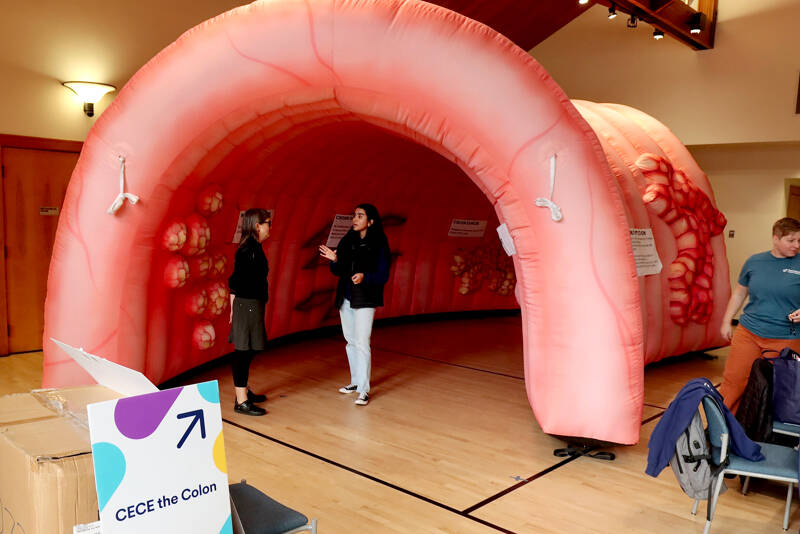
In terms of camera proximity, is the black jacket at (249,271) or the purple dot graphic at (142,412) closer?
the purple dot graphic at (142,412)

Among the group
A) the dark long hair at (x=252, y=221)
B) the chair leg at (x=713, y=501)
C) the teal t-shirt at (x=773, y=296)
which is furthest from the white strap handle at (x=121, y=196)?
the teal t-shirt at (x=773, y=296)

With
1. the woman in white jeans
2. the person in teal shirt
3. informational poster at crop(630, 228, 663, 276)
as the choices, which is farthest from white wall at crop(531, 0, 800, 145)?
the woman in white jeans

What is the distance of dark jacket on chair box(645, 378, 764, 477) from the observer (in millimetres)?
2781

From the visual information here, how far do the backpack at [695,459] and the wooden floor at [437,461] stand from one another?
12.1 inches

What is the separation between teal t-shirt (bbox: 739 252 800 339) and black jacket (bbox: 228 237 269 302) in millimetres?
2778

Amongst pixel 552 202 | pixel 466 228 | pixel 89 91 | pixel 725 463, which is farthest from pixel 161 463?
pixel 466 228

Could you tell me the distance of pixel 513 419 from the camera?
14.9 feet

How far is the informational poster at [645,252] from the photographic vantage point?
5.18m

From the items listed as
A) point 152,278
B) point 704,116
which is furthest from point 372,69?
point 704,116

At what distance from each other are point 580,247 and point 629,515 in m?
1.34

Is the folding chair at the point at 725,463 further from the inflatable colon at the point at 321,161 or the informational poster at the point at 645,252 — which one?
the informational poster at the point at 645,252

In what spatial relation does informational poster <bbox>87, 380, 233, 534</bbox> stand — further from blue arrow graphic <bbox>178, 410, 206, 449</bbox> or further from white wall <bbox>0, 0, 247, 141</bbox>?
white wall <bbox>0, 0, 247, 141</bbox>

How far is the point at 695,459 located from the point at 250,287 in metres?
2.68

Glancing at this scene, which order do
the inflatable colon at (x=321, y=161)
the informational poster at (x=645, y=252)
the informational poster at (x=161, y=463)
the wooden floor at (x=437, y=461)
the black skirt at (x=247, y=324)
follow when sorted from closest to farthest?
the informational poster at (x=161, y=463) < the wooden floor at (x=437, y=461) < the inflatable colon at (x=321, y=161) < the black skirt at (x=247, y=324) < the informational poster at (x=645, y=252)
